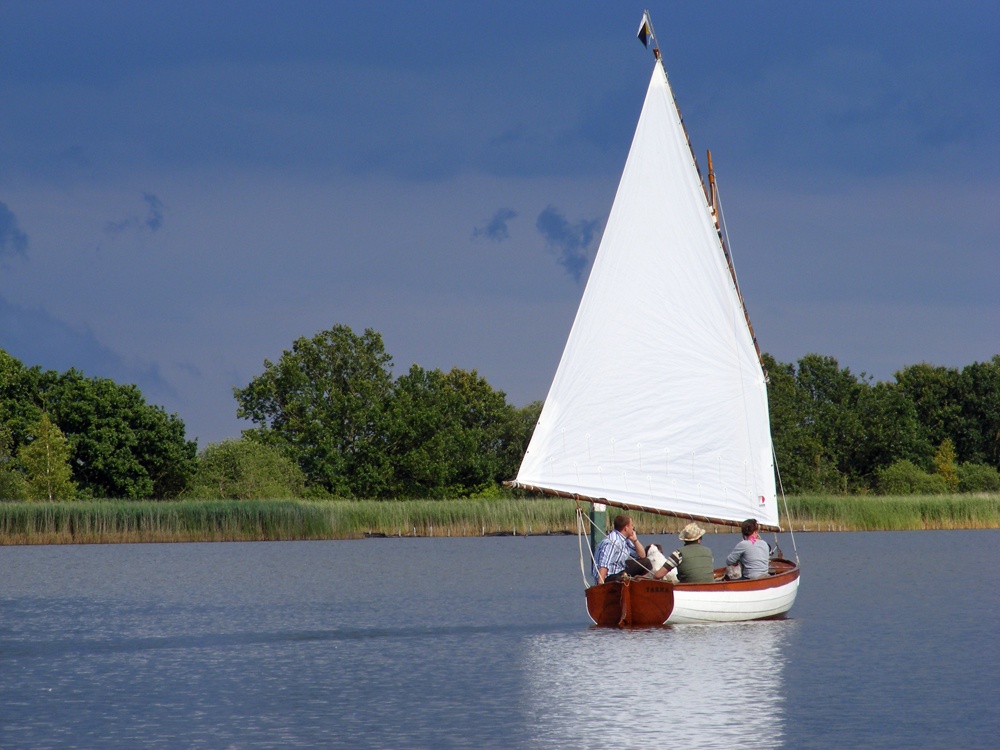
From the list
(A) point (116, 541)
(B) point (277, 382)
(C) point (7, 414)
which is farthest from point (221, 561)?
(B) point (277, 382)

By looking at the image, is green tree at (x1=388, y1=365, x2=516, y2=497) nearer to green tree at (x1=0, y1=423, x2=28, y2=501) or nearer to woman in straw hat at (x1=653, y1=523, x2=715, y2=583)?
green tree at (x1=0, y1=423, x2=28, y2=501)

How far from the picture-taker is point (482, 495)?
86375 millimetres

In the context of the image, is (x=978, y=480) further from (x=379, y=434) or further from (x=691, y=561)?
(x=691, y=561)

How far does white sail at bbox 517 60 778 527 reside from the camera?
23.3m

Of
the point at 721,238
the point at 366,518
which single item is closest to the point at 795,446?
the point at 366,518

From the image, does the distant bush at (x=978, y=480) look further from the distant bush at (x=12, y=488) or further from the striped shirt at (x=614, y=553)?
the striped shirt at (x=614, y=553)

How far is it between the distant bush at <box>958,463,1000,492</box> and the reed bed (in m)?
28.5

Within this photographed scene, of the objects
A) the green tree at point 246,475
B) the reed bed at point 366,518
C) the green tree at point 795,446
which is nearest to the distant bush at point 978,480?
the green tree at point 795,446

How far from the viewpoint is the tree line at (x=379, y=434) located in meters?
76.2

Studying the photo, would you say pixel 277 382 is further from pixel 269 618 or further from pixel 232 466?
pixel 269 618

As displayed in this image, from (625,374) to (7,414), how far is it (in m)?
61.2

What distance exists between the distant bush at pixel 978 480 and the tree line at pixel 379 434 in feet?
0.30

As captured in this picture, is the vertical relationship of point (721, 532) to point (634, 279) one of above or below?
below

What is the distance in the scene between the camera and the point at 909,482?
8519 cm
